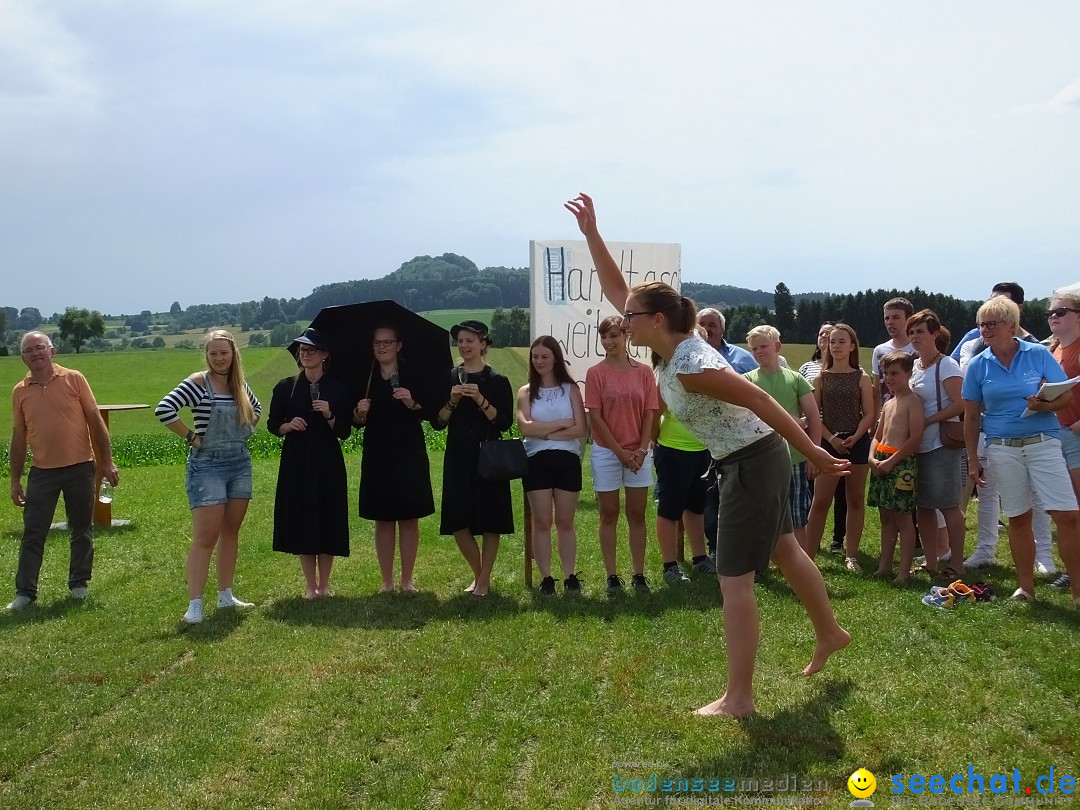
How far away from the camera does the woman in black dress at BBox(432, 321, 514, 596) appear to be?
23.9ft

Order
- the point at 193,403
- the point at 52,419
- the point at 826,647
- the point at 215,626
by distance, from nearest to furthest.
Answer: the point at 826,647 < the point at 215,626 < the point at 193,403 < the point at 52,419

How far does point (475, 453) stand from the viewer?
24.1ft

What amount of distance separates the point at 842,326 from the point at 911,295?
15005mm

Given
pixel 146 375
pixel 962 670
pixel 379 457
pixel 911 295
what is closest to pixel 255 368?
Answer: pixel 146 375

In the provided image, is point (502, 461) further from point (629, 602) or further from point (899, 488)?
point (899, 488)

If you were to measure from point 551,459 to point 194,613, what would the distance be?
2802 millimetres

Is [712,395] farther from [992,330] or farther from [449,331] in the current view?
[449,331]

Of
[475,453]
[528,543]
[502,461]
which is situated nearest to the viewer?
[502,461]

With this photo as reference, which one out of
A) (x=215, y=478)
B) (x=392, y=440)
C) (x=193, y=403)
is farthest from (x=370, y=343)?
(x=215, y=478)

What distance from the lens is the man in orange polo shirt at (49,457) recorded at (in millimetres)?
7566

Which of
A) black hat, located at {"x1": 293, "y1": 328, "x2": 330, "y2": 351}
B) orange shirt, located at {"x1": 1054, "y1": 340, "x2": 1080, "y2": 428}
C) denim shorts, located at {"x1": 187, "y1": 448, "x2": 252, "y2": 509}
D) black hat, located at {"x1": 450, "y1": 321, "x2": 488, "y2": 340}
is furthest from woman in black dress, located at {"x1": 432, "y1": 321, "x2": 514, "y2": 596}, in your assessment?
orange shirt, located at {"x1": 1054, "y1": 340, "x2": 1080, "y2": 428}

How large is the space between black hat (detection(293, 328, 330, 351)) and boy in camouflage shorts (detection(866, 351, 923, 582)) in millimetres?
4300

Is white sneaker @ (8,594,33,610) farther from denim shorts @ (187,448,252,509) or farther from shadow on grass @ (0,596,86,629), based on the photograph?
denim shorts @ (187,448,252,509)

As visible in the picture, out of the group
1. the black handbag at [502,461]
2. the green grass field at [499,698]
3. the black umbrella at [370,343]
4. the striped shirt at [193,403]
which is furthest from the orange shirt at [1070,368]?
the striped shirt at [193,403]
